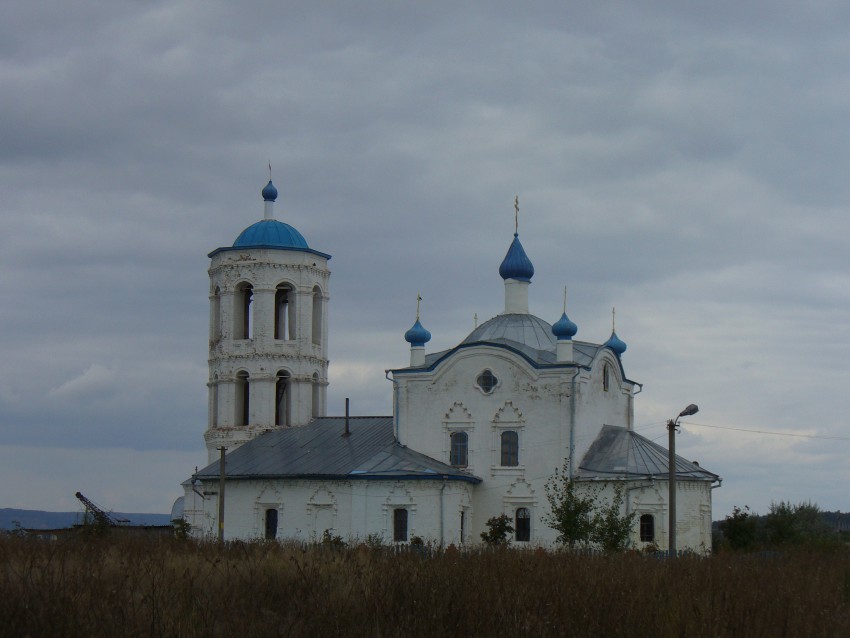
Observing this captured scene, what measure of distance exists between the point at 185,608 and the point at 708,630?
4633 mm

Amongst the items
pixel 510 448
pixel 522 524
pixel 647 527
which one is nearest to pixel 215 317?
pixel 510 448

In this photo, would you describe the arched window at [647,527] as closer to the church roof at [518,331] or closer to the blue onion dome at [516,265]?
the church roof at [518,331]

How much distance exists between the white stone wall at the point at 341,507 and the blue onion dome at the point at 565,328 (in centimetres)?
462

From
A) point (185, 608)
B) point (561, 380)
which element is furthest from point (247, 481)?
point (185, 608)

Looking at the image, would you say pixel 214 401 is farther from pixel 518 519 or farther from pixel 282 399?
pixel 518 519

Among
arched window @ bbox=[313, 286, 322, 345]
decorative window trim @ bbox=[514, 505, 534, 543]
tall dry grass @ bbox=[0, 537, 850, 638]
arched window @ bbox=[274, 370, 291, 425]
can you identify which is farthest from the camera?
arched window @ bbox=[313, 286, 322, 345]

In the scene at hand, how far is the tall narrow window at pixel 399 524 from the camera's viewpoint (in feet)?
100

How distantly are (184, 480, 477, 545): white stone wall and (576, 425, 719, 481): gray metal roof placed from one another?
10.9ft

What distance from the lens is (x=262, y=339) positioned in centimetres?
3741

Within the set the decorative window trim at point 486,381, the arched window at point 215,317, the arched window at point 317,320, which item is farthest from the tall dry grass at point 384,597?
the arched window at point 317,320

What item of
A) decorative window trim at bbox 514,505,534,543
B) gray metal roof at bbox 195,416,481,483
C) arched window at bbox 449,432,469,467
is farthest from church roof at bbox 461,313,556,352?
decorative window trim at bbox 514,505,534,543

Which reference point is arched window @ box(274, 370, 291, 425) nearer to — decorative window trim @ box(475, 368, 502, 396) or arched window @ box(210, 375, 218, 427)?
arched window @ box(210, 375, 218, 427)

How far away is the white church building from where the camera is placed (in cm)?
3048

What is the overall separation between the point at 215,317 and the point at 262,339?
2.06m
